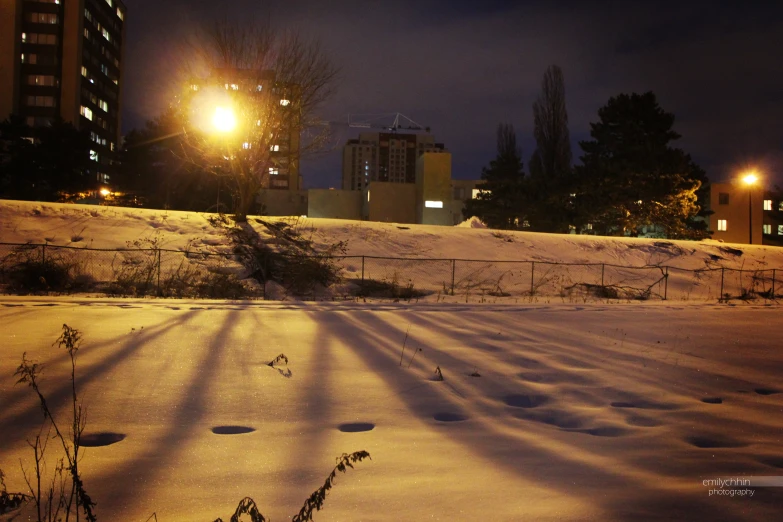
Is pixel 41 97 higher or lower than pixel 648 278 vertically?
higher

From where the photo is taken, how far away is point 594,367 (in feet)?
28.0

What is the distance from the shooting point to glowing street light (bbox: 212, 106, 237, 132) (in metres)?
23.6

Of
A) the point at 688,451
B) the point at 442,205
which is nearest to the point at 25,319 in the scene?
the point at 688,451

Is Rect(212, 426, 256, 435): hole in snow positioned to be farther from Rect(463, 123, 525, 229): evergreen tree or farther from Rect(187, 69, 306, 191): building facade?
Rect(463, 123, 525, 229): evergreen tree

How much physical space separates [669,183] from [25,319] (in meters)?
36.8

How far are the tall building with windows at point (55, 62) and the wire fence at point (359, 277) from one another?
Answer: 5847 cm

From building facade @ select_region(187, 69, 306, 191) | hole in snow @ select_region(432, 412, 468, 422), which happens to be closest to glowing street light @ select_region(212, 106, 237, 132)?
building facade @ select_region(187, 69, 306, 191)

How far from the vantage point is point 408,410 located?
6.43 m

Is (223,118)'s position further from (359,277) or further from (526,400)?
(526,400)

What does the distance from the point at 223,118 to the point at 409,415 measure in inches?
801

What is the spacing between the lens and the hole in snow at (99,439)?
5115mm

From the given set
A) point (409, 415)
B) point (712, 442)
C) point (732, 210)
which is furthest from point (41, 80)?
point (712, 442)

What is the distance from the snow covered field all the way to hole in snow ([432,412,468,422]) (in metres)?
0.08

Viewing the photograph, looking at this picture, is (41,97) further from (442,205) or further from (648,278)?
(648,278)
